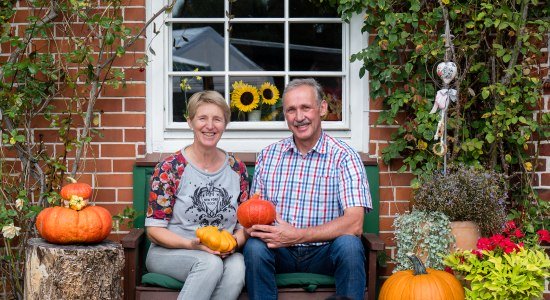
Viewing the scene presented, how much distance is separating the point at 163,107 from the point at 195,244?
3.66ft

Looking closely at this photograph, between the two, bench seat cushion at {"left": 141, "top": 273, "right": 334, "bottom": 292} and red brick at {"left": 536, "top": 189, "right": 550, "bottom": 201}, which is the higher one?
red brick at {"left": 536, "top": 189, "right": 550, "bottom": 201}

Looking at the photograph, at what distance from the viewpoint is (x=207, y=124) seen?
411 centimetres

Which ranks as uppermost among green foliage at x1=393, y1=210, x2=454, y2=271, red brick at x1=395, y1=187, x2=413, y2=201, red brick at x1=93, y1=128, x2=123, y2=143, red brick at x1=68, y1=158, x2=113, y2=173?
red brick at x1=93, y1=128, x2=123, y2=143

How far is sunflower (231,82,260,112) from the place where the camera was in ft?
15.7

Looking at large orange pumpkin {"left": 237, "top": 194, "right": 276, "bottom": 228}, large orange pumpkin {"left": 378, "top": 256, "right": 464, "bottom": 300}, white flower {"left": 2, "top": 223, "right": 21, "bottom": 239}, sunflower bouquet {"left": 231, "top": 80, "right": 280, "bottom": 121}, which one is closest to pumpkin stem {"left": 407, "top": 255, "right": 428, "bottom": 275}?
large orange pumpkin {"left": 378, "top": 256, "right": 464, "bottom": 300}

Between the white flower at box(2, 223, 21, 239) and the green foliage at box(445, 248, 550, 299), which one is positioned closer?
the green foliage at box(445, 248, 550, 299)

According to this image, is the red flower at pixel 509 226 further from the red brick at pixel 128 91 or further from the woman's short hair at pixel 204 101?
the red brick at pixel 128 91

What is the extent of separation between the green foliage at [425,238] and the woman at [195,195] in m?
0.88

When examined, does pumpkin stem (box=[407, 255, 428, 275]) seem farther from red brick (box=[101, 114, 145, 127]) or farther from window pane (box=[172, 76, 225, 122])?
red brick (box=[101, 114, 145, 127])

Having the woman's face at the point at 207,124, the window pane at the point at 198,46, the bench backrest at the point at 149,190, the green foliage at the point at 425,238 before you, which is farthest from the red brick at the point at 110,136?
the green foliage at the point at 425,238

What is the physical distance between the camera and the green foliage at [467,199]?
426 centimetres

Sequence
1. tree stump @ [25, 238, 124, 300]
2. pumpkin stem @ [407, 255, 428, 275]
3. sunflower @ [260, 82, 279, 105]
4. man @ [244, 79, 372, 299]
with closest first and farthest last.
A: tree stump @ [25, 238, 124, 300] < man @ [244, 79, 372, 299] < pumpkin stem @ [407, 255, 428, 275] < sunflower @ [260, 82, 279, 105]

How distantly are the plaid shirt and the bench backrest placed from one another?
0.36 m

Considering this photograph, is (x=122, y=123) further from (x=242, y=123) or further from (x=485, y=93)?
(x=485, y=93)
